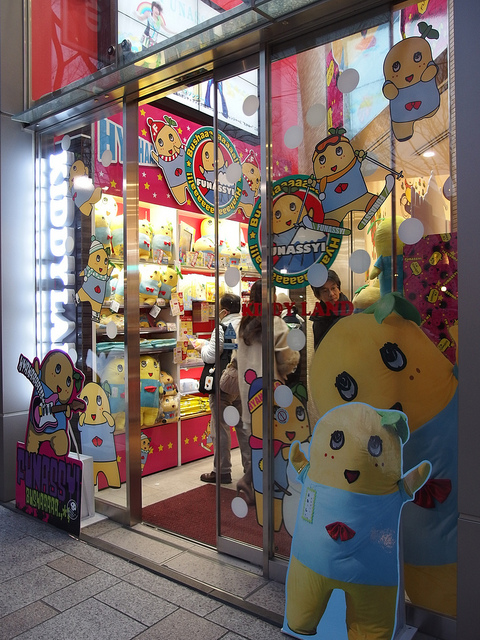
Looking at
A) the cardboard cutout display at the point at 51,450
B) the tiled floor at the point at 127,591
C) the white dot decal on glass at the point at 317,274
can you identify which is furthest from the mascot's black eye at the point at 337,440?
the cardboard cutout display at the point at 51,450

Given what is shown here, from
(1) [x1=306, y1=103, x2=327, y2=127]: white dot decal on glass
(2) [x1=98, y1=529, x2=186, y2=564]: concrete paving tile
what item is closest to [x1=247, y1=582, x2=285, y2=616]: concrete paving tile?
(2) [x1=98, y1=529, x2=186, y2=564]: concrete paving tile

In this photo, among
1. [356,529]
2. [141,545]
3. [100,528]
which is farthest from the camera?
[100,528]

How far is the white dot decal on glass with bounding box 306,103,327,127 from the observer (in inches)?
102

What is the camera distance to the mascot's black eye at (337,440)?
2.24m

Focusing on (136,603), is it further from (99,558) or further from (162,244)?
(162,244)

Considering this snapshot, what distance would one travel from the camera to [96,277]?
3.89 metres

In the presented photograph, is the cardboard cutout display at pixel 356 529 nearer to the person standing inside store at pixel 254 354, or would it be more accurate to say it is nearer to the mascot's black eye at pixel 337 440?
the mascot's black eye at pixel 337 440

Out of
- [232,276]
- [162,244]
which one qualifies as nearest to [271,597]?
[232,276]

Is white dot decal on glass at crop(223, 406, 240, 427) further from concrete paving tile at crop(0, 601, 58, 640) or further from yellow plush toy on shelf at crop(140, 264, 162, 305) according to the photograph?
yellow plush toy on shelf at crop(140, 264, 162, 305)

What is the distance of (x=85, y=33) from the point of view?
383cm

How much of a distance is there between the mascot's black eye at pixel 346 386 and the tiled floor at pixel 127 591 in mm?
1057

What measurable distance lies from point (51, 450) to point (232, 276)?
6.19 ft

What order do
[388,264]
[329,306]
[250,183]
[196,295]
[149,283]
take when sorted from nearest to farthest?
[388,264]
[329,306]
[250,183]
[149,283]
[196,295]

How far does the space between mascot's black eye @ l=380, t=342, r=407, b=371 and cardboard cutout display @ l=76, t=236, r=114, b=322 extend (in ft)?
7.41
